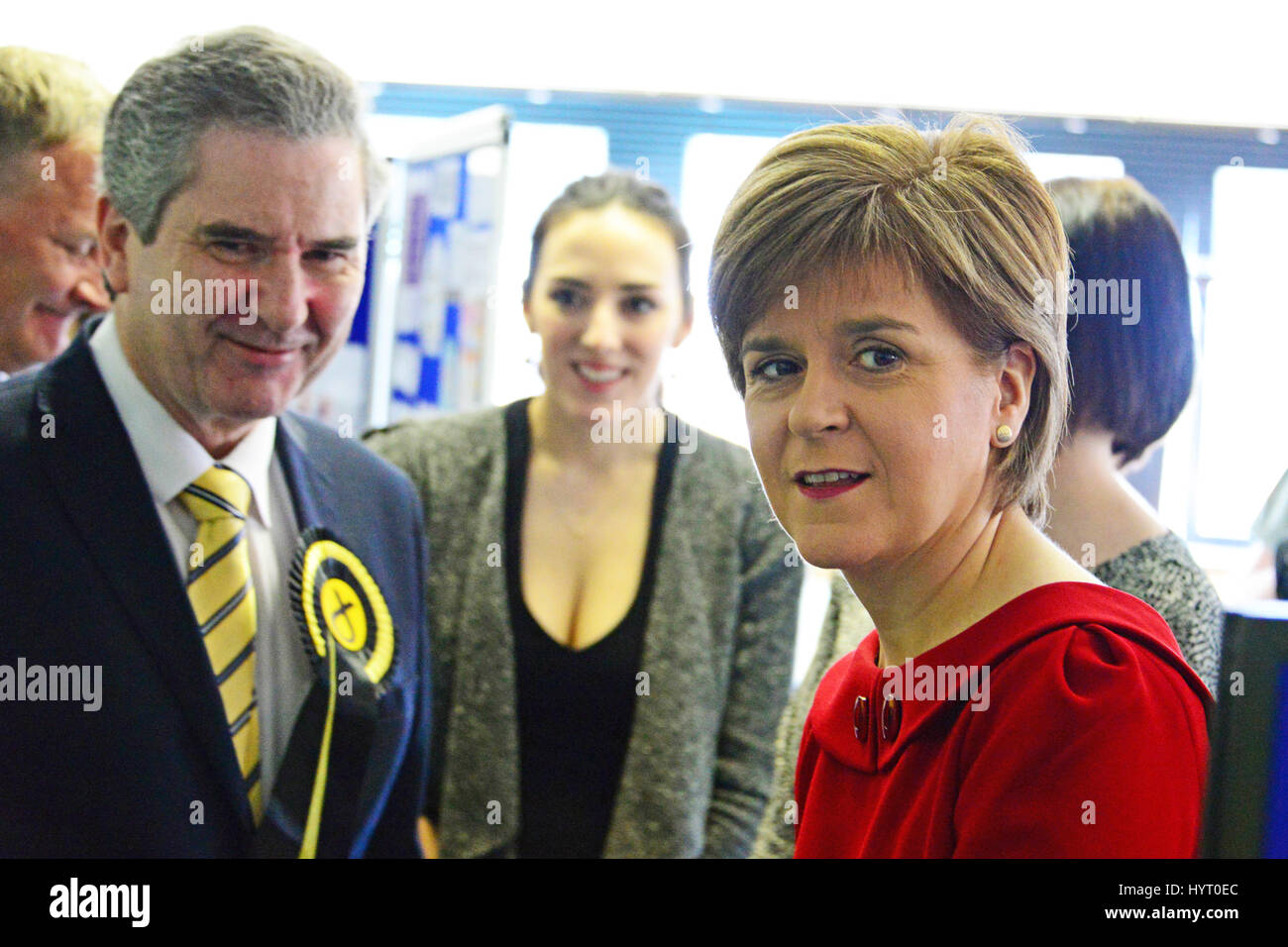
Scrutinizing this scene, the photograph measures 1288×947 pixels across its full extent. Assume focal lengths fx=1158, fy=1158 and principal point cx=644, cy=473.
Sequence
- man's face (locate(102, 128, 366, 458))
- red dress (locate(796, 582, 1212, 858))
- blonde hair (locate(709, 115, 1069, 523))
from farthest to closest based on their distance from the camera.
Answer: man's face (locate(102, 128, 366, 458))
blonde hair (locate(709, 115, 1069, 523))
red dress (locate(796, 582, 1212, 858))

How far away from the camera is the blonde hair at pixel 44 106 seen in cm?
138

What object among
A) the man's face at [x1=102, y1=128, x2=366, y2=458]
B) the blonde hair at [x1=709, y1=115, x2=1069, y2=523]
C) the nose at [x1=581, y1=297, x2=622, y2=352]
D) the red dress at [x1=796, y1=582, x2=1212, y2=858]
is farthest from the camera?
the nose at [x1=581, y1=297, x2=622, y2=352]

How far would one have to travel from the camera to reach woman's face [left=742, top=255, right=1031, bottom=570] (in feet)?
2.68

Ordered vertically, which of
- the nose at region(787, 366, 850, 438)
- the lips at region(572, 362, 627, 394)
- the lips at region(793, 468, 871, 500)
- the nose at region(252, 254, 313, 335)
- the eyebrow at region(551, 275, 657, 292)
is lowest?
the lips at region(793, 468, 871, 500)

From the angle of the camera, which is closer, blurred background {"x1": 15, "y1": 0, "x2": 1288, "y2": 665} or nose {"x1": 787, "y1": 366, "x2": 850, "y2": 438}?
nose {"x1": 787, "y1": 366, "x2": 850, "y2": 438}

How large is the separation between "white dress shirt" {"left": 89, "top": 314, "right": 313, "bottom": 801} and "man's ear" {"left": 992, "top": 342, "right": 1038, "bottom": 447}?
0.81 metres

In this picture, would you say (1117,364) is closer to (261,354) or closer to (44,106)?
(261,354)

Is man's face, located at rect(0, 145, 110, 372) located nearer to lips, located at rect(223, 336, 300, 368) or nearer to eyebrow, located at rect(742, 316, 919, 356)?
lips, located at rect(223, 336, 300, 368)

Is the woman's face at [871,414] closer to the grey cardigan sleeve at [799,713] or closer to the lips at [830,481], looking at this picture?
the lips at [830,481]

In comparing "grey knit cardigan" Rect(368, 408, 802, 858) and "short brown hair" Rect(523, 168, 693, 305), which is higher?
"short brown hair" Rect(523, 168, 693, 305)

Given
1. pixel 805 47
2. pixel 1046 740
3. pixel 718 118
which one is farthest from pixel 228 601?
pixel 718 118

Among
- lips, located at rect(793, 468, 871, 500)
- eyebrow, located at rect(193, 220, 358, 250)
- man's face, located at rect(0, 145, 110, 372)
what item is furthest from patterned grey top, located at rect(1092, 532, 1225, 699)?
man's face, located at rect(0, 145, 110, 372)

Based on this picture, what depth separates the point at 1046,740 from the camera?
72 cm

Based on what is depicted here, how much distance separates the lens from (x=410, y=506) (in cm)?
151
